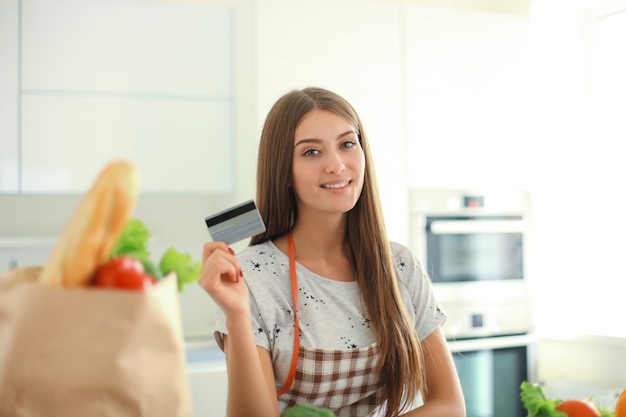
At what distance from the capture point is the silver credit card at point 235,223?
0.90m

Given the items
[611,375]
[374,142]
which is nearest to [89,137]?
[374,142]

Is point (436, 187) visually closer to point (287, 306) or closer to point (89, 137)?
point (89, 137)

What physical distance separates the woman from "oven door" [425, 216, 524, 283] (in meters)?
1.37

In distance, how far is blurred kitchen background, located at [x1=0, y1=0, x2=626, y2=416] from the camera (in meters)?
2.58

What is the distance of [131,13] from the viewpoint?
105 inches

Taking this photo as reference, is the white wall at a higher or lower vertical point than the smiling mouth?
higher

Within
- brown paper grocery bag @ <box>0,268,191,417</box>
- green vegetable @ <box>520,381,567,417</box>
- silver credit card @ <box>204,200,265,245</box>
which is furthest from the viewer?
silver credit card @ <box>204,200,265,245</box>

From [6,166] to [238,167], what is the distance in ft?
2.81

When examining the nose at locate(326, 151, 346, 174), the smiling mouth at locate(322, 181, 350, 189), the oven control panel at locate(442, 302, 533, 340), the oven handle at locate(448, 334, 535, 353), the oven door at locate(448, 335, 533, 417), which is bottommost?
the oven door at locate(448, 335, 533, 417)

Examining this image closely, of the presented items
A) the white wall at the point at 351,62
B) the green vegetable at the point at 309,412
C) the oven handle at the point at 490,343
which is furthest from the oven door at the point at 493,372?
the green vegetable at the point at 309,412

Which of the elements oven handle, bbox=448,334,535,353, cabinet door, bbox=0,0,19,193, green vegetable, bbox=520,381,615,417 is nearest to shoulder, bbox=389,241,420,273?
green vegetable, bbox=520,381,615,417

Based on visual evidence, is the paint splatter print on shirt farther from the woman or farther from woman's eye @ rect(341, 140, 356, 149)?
woman's eye @ rect(341, 140, 356, 149)

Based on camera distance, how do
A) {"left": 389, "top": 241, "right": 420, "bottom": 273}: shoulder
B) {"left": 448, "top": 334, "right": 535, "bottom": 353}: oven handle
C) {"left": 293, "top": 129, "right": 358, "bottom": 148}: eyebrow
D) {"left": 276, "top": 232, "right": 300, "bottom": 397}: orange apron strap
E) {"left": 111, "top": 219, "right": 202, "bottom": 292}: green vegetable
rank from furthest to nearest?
{"left": 448, "top": 334, "right": 535, "bottom": 353}: oven handle → {"left": 389, "top": 241, "right": 420, "bottom": 273}: shoulder → {"left": 293, "top": 129, "right": 358, "bottom": 148}: eyebrow → {"left": 276, "top": 232, "right": 300, "bottom": 397}: orange apron strap → {"left": 111, "top": 219, "right": 202, "bottom": 292}: green vegetable

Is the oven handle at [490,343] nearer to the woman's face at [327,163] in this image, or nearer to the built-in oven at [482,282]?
the built-in oven at [482,282]
